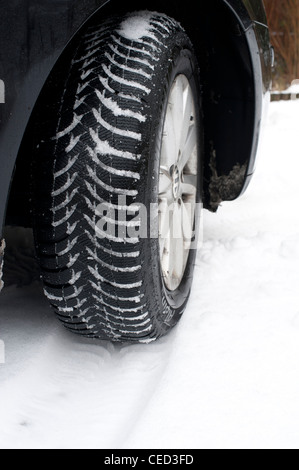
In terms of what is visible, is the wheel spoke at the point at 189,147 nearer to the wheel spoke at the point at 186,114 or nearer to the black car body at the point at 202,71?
the wheel spoke at the point at 186,114

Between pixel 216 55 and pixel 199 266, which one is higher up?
pixel 216 55

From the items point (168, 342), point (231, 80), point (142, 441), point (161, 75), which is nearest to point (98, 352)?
point (168, 342)

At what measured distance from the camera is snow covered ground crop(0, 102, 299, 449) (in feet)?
4.51

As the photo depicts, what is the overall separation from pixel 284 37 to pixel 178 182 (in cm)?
579

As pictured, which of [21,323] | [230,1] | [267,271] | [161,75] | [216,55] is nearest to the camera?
[161,75]

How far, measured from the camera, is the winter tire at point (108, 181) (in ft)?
4.55

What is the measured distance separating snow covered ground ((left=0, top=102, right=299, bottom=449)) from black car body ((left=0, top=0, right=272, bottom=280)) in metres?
0.36

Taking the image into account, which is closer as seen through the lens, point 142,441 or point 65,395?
point 142,441

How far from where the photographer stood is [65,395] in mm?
1565

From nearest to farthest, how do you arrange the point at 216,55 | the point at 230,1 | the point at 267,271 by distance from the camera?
the point at 230,1
the point at 216,55
the point at 267,271

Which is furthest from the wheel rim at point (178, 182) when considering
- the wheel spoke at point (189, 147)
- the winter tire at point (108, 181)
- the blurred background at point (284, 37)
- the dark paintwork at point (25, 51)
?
the blurred background at point (284, 37)

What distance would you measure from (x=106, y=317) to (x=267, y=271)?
31.1 inches

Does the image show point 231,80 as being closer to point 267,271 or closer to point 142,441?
point 267,271

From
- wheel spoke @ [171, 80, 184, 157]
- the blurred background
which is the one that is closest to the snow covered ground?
wheel spoke @ [171, 80, 184, 157]
